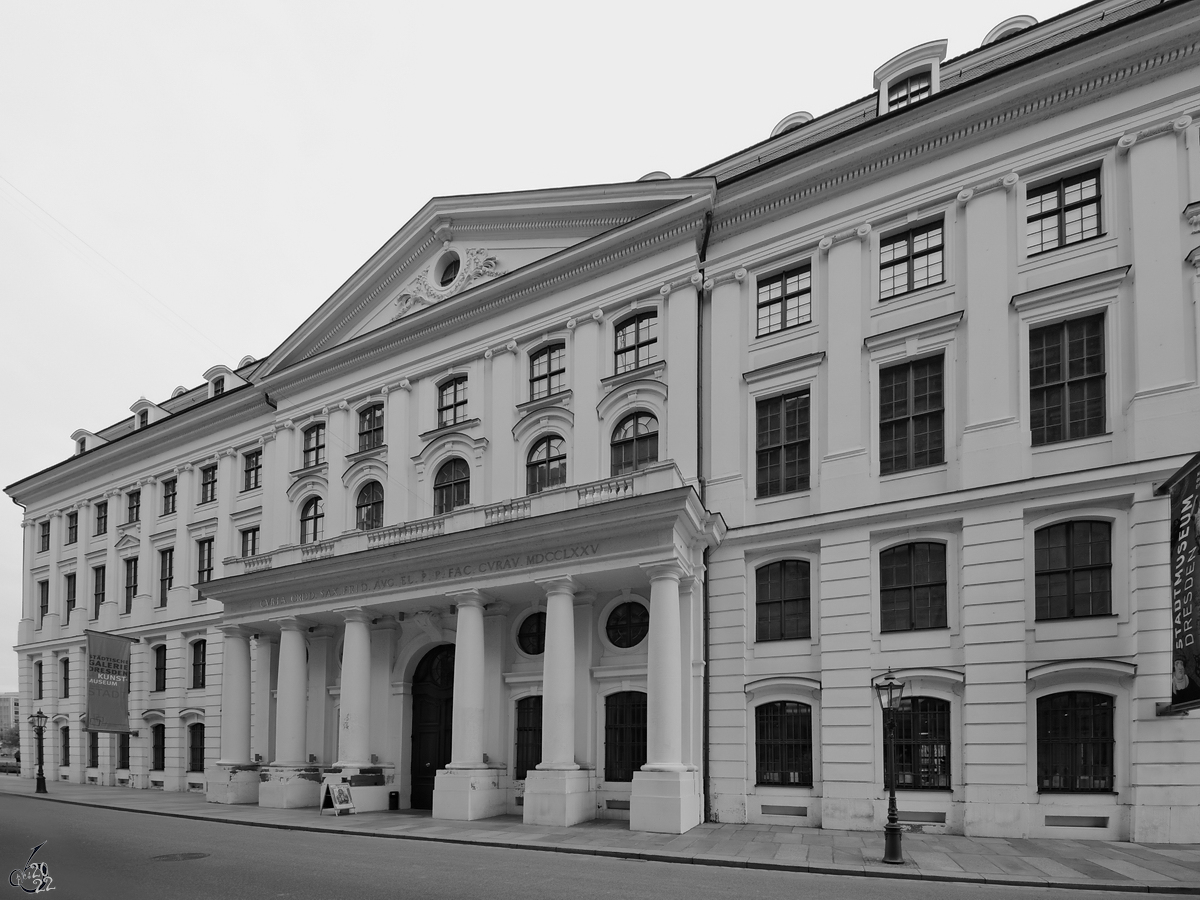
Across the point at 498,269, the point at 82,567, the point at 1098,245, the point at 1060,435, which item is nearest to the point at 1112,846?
the point at 1060,435

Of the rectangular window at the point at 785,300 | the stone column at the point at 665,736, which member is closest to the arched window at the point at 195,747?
the stone column at the point at 665,736

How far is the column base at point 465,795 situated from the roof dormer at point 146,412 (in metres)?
28.4

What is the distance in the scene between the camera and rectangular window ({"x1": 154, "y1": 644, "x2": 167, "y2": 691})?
136 feet

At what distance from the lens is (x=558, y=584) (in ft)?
79.5

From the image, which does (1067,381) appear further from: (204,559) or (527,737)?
(204,559)

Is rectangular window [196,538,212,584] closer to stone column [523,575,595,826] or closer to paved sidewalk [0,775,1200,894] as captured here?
paved sidewalk [0,775,1200,894]

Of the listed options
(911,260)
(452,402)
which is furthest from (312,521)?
(911,260)

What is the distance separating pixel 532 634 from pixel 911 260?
14193 mm

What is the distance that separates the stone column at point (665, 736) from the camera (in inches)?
846

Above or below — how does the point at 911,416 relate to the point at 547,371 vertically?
below

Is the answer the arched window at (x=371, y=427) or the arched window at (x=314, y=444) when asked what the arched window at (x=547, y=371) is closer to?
the arched window at (x=371, y=427)

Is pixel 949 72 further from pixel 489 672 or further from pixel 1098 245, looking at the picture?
pixel 489 672

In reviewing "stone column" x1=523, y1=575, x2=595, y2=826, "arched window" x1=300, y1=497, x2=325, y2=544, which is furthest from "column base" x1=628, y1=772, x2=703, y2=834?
"arched window" x1=300, y1=497, x2=325, y2=544

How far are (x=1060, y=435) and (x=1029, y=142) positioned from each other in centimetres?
660
